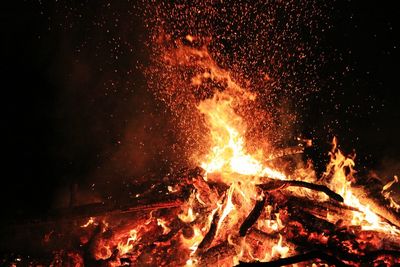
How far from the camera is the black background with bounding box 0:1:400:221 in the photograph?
634 cm

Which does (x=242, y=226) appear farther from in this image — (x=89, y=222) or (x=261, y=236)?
(x=89, y=222)

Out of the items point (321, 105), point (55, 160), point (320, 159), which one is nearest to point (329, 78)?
point (321, 105)

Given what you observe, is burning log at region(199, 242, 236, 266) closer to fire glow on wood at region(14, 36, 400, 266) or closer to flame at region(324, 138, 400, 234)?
fire glow on wood at region(14, 36, 400, 266)

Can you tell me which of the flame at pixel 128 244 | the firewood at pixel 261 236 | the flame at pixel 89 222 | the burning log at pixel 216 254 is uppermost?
the flame at pixel 89 222

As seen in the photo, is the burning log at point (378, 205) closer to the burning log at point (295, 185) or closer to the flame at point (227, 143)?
the burning log at point (295, 185)

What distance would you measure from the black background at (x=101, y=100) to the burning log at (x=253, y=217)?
3.58 meters

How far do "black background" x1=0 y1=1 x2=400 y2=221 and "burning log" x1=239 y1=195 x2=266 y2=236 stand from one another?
3576mm

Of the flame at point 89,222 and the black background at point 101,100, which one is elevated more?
the black background at point 101,100

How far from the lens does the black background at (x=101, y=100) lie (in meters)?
6.34

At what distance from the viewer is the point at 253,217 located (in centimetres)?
419

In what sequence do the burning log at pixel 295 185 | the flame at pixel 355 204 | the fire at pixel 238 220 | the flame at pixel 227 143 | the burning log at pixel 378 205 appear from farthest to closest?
the flame at pixel 227 143 < the burning log at pixel 378 205 < the burning log at pixel 295 185 < the flame at pixel 355 204 < the fire at pixel 238 220

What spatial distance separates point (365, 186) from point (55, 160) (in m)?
5.96

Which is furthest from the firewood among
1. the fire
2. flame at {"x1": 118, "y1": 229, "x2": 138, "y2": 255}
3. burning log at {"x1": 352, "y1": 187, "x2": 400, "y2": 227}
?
burning log at {"x1": 352, "y1": 187, "x2": 400, "y2": 227}

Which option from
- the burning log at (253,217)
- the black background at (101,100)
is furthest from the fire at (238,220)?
the black background at (101,100)
